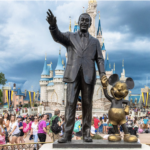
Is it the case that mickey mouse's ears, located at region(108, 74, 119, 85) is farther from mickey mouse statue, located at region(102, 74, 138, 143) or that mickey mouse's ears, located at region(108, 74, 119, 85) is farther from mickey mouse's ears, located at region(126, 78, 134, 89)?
mickey mouse's ears, located at region(126, 78, 134, 89)

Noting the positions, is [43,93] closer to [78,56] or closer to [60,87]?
[60,87]

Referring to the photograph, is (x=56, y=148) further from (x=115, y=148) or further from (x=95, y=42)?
(x=95, y=42)

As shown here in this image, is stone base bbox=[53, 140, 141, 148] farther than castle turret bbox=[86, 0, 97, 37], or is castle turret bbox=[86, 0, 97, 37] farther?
castle turret bbox=[86, 0, 97, 37]

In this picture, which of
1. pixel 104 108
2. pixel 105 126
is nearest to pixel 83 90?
pixel 105 126

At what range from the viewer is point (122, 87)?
4.29 m

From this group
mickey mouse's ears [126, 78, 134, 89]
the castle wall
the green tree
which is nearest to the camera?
mickey mouse's ears [126, 78, 134, 89]

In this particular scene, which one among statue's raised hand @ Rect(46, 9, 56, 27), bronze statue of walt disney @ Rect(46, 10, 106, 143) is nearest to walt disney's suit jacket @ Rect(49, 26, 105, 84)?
bronze statue of walt disney @ Rect(46, 10, 106, 143)

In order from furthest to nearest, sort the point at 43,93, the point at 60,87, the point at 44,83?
the point at 44,83, the point at 43,93, the point at 60,87

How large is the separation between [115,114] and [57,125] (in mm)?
3441

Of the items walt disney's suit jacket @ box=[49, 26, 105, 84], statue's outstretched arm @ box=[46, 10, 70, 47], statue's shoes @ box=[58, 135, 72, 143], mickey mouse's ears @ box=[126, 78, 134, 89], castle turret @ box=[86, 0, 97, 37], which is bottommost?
statue's shoes @ box=[58, 135, 72, 143]

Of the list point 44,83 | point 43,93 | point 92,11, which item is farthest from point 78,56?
point 92,11

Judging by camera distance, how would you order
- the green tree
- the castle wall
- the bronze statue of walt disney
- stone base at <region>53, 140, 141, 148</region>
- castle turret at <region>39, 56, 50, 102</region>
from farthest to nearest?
1. the green tree
2. castle turret at <region>39, 56, 50, 102</region>
3. the castle wall
4. the bronze statue of walt disney
5. stone base at <region>53, 140, 141, 148</region>

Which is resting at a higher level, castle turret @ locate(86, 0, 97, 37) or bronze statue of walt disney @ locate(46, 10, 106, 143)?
castle turret @ locate(86, 0, 97, 37)

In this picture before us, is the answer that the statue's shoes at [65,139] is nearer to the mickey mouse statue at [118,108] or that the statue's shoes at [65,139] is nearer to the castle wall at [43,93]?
A: the mickey mouse statue at [118,108]
